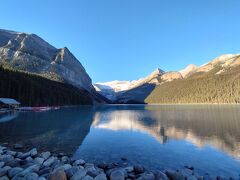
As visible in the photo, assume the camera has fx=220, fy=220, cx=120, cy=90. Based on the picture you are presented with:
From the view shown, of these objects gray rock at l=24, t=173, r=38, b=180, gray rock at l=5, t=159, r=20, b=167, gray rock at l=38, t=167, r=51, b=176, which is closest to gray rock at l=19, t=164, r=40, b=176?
gray rock at l=38, t=167, r=51, b=176

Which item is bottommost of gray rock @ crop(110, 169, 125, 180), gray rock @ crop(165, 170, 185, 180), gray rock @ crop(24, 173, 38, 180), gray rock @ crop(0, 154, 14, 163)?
gray rock @ crop(165, 170, 185, 180)

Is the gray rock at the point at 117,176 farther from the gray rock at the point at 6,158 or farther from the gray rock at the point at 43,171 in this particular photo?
the gray rock at the point at 6,158

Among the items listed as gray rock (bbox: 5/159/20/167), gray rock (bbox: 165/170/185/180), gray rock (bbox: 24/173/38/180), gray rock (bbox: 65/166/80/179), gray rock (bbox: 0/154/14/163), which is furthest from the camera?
gray rock (bbox: 0/154/14/163)

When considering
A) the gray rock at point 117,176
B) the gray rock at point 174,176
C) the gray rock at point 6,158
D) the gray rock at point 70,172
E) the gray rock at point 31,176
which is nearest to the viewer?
the gray rock at point 31,176

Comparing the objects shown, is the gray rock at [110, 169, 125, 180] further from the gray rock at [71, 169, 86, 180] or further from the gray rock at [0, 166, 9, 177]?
the gray rock at [0, 166, 9, 177]

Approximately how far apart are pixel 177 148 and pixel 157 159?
6.70m

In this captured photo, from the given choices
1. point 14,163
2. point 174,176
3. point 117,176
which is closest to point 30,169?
point 14,163

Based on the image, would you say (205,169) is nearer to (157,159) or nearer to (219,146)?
(157,159)

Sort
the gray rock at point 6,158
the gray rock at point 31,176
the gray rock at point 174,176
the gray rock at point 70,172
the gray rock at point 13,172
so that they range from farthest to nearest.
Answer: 1. the gray rock at point 6,158
2. the gray rock at point 174,176
3. the gray rock at point 13,172
4. the gray rock at point 70,172
5. the gray rock at point 31,176

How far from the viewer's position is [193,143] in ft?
108

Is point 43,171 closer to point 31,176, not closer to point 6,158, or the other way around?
point 31,176

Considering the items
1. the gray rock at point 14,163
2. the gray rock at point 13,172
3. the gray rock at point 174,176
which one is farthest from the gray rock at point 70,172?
the gray rock at point 174,176

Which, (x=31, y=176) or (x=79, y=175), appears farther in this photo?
(x=79, y=175)

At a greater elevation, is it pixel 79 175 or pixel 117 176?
pixel 79 175
